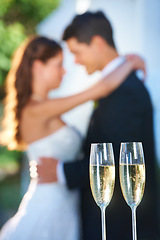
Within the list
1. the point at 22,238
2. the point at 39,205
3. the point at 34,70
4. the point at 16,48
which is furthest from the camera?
the point at 16,48

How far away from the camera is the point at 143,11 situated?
2504mm

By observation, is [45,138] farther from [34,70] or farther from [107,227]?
[107,227]

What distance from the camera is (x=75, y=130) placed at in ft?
7.74

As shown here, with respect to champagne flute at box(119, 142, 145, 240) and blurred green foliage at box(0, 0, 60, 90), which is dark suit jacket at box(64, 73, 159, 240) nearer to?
blurred green foliage at box(0, 0, 60, 90)

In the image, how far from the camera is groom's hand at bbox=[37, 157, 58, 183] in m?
2.23

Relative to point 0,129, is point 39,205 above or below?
below

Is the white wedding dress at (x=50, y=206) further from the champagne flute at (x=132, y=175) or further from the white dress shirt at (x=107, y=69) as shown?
the champagne flute at (x=132, y=175)

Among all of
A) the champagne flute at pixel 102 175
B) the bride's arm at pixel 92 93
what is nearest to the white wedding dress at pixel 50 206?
the bride's arm at pixel 92 93

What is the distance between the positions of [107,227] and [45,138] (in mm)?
659

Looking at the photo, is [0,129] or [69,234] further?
[0,129]

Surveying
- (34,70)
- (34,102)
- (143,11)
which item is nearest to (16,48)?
(34,70)

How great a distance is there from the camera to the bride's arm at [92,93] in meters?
2.27

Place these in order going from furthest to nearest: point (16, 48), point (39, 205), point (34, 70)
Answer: point (16, 48) < point (34, 70) < point (39, 205)

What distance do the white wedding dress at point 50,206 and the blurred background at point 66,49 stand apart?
0.14 m
